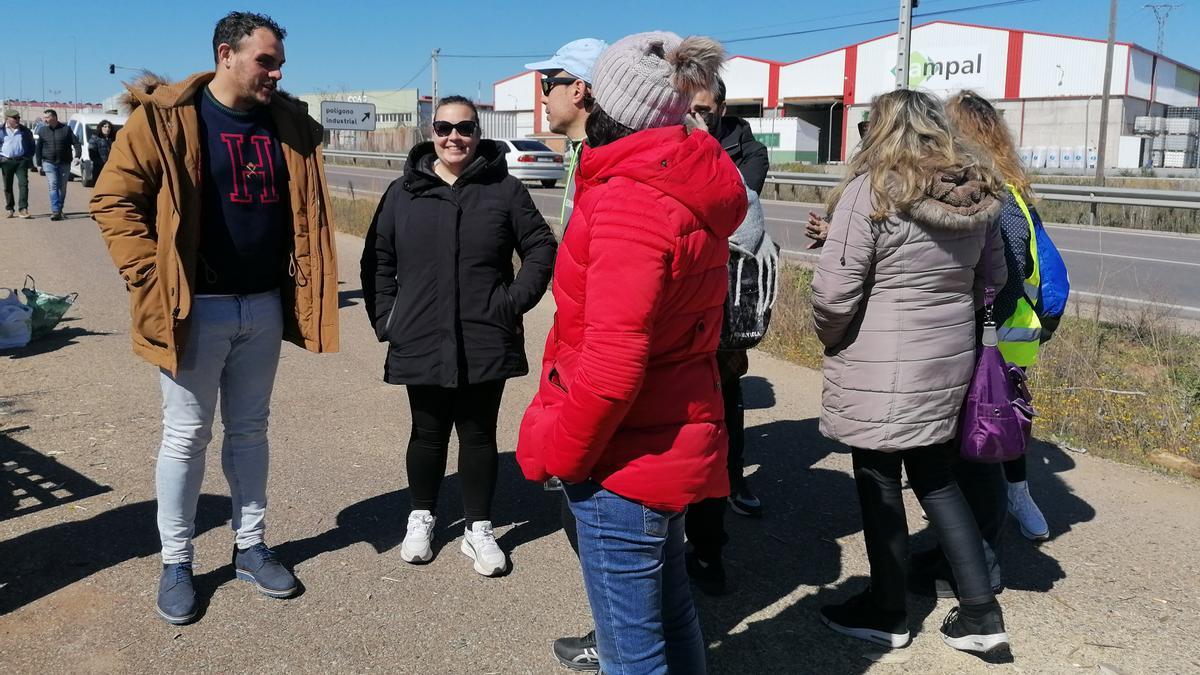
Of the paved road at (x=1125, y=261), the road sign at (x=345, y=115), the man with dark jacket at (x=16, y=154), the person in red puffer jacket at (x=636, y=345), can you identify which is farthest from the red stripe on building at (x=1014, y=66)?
the person in red puffer jacket at (x=636, y=345)

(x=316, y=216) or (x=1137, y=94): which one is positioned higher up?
(x=1137, y=94)

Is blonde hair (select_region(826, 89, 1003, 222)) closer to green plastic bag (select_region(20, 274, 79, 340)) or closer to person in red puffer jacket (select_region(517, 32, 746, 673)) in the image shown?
person in red puffer jacket (select_region(517, 32, 746, 673))

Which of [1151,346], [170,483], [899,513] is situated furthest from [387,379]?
[1151,346]

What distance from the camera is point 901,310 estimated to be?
3.27 metres

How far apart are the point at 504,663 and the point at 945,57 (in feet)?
164

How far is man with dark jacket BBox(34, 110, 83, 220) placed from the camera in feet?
57.6

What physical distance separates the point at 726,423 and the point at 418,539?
1.35m

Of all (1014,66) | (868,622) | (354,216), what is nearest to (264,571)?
(868,622)

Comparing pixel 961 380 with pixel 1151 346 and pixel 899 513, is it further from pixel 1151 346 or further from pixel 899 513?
pixel 1151 346

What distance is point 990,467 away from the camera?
3.77 meters

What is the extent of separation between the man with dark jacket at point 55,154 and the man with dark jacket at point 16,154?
0.79 feet

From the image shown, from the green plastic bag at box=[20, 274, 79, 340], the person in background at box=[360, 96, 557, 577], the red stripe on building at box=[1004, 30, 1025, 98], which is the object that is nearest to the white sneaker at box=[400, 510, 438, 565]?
the person in background at box=[360, 96, 557, 577]

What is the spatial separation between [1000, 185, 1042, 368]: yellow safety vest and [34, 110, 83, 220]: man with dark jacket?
17.7 metres

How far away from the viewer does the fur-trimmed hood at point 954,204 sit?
3.13 meters
